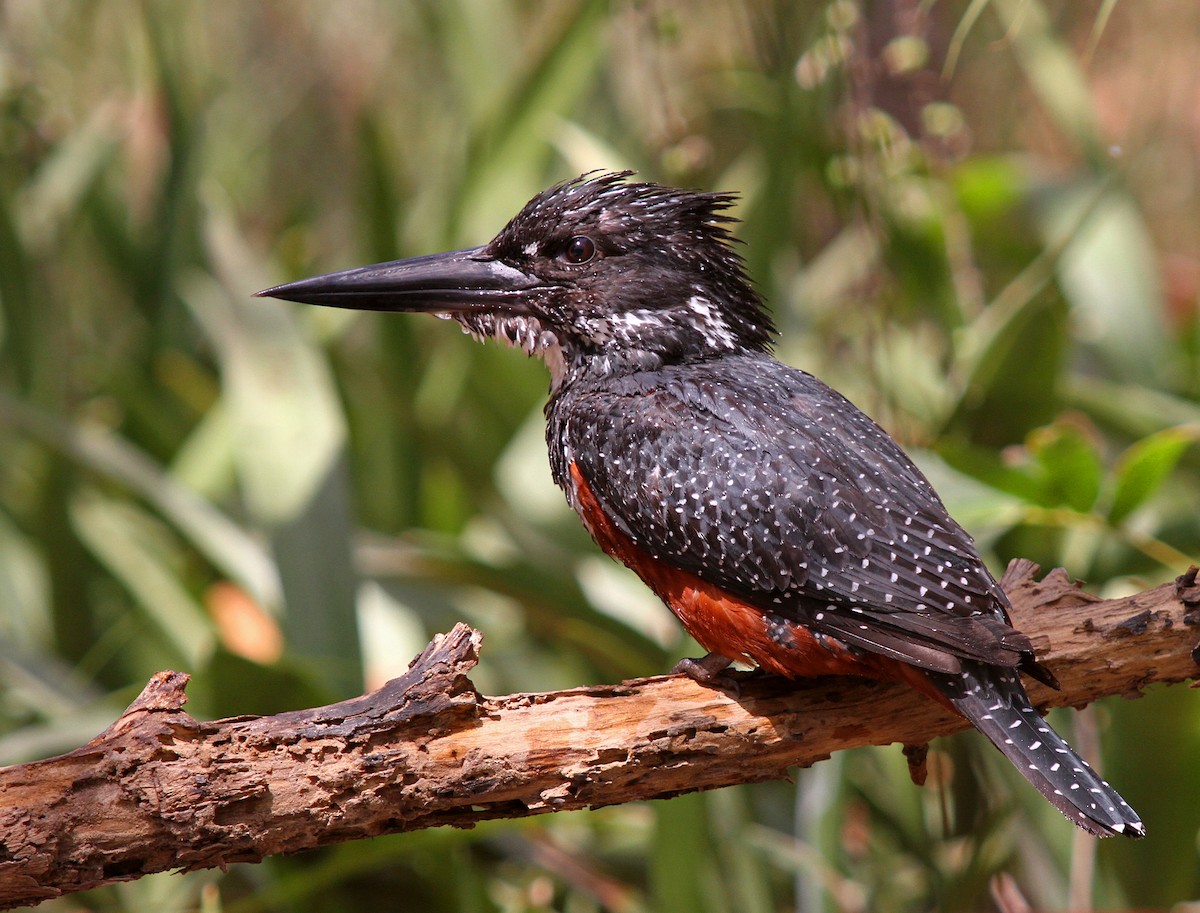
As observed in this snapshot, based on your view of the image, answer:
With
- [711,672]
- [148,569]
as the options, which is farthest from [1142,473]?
[148,569]

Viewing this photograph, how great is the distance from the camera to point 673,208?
2.81 m

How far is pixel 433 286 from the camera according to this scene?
2818mm

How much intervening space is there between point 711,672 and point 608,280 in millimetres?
954

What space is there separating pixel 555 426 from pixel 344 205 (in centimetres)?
594

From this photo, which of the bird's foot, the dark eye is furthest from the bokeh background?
the dark eye

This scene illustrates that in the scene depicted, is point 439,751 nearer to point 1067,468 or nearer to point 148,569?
point 1067,468

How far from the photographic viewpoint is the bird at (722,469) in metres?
2.12

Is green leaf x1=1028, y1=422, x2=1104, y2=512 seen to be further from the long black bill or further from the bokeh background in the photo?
the long black bill

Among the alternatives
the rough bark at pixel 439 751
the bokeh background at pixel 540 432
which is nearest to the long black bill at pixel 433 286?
the bokeh background at pixel 540 432

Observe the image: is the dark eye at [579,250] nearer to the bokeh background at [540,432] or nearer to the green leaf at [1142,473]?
the bokeh background at [540,432]

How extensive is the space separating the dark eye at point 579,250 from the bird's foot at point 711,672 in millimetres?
968

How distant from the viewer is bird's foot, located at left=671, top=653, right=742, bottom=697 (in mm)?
2260

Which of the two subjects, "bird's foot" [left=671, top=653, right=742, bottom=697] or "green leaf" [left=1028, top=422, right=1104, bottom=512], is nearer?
"bird's foot" [left=671, top=653, right=742, bottom=697]

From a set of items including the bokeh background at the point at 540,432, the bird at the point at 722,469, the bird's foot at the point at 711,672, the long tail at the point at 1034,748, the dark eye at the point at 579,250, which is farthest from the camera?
the bokeh background at the point at 540,432
